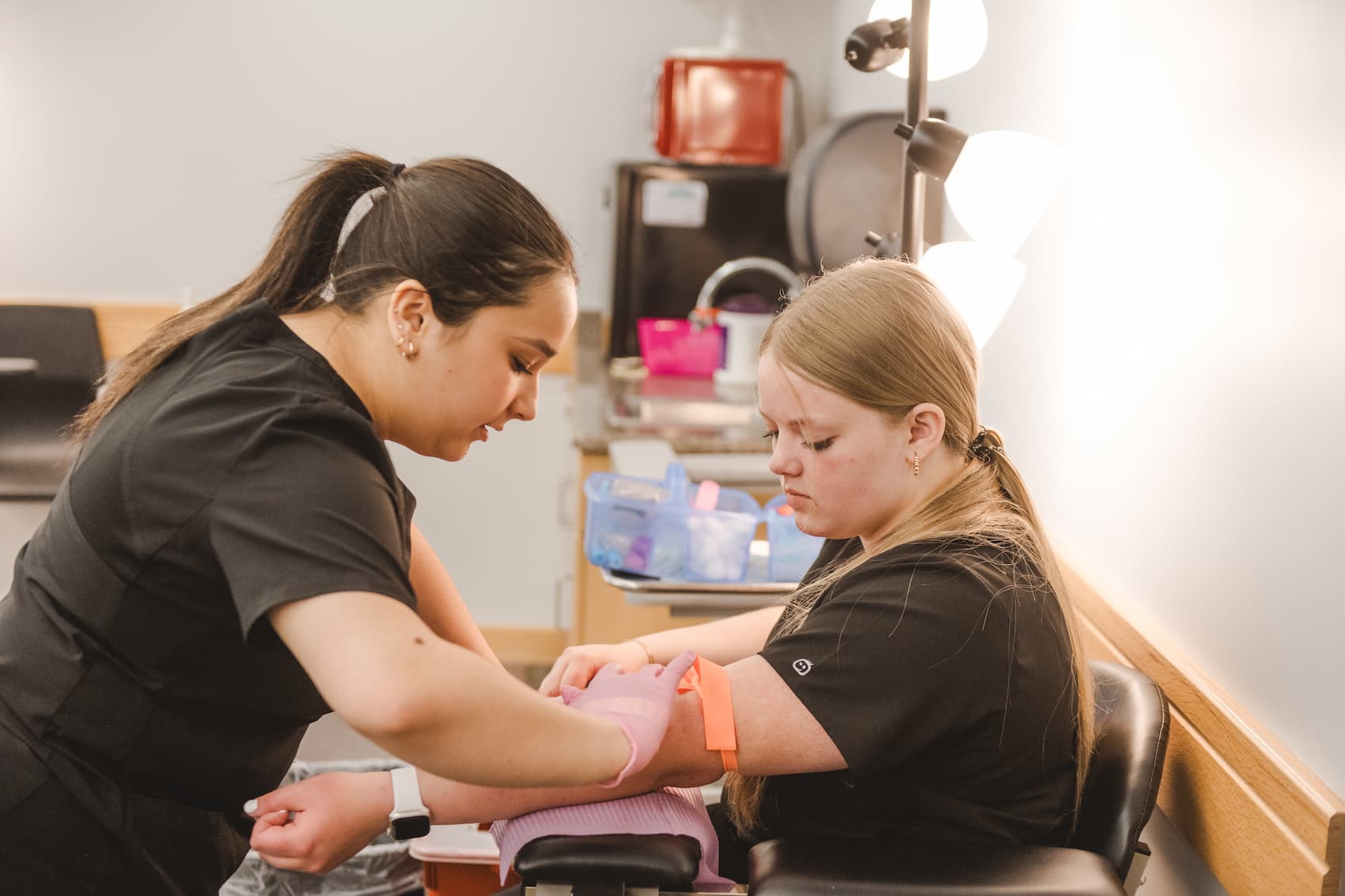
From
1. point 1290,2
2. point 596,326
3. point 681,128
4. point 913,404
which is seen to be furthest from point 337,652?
point 596,326

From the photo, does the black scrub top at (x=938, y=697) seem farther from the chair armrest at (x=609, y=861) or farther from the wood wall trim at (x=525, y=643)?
the wood wall trim at (x=525, y=643)

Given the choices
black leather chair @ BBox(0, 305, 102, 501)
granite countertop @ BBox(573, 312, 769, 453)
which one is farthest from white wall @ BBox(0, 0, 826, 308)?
granite countertop @ BBox(573, 312, 769, 453)

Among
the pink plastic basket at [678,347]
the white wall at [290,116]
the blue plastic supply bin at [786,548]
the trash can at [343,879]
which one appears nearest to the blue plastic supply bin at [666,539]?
the blue plastic supply bin at [786,548]

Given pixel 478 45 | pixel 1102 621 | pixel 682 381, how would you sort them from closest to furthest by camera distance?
1. pixel 1102 621
2. pixel 682 381
3. pixel 478 45

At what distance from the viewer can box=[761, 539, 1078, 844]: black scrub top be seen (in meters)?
1.19

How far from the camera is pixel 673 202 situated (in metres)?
3.61

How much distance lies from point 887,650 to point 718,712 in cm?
18

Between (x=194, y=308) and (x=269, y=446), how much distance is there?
358 millimetres

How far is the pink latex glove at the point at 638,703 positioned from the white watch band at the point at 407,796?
0.18 meters

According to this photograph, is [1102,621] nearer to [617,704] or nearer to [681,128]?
[617,704]

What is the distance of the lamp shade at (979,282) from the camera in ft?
5.34

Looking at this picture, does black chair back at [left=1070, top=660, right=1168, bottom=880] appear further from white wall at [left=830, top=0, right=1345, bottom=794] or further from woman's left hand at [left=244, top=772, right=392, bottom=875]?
woman's left hand at [left=244, top=772, right=392, bottom=875]

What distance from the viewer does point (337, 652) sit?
0.92 m

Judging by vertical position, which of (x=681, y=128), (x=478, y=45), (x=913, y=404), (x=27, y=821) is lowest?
(x=27, y=821)
